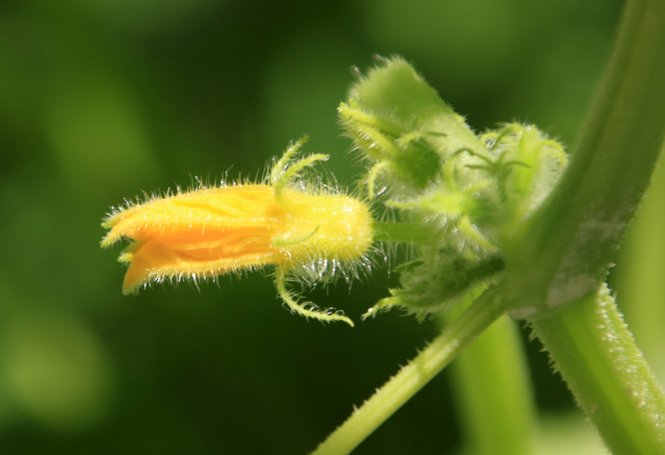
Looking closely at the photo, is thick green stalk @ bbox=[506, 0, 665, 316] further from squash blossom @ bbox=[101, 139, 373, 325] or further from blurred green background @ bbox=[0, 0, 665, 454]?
blurred green background @ bbox=[0, 0, 665, 454]

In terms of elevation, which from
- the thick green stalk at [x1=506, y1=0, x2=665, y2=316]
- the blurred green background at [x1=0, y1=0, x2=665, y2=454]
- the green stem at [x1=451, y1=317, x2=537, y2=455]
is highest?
the blurred green background at [x1=0, y1=0, x2=665, y2=454]

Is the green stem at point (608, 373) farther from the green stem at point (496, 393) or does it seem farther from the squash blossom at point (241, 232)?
the green stem at point (496, 393)

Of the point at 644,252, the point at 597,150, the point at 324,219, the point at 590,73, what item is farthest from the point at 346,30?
the point at 597,150

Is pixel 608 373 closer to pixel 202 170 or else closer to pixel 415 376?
pixel 415 376

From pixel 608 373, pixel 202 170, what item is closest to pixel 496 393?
pixel 608 373

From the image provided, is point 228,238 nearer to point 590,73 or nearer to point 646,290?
point 646,290

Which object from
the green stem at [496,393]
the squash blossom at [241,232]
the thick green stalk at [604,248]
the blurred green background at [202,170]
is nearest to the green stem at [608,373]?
the thick green stalk at [604,248]

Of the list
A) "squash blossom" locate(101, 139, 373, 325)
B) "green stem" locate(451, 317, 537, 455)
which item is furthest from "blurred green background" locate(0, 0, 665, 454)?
"squash blossom" locate(101, 139, 373, 325)
